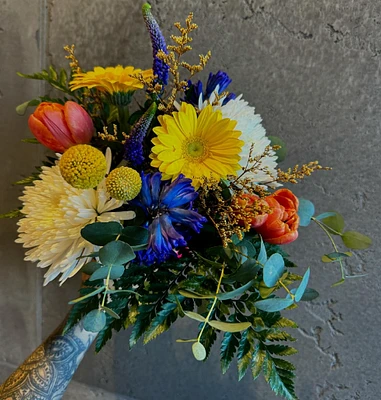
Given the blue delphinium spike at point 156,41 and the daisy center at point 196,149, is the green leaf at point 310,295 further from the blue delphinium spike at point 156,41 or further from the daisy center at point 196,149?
the blue delphinium spike at point 156,41

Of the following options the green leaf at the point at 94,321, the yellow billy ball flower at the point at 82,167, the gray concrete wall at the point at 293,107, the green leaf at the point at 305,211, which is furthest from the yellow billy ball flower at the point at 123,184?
the gray concrete wall at the point at 293,107

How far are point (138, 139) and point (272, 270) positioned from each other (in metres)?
0.22

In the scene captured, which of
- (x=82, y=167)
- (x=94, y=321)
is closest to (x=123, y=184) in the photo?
(x=82, y=167)

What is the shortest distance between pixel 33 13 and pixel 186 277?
0.61 metres

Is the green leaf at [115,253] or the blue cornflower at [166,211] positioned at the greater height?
the blue cornflower at [166,211]

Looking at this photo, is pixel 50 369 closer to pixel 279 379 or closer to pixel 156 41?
pixel 279 379

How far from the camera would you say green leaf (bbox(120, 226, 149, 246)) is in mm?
463

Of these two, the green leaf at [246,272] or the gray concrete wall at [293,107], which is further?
the gray concrete wall at [293,107]

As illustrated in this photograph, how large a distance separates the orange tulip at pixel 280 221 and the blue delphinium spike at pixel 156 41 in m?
0.21

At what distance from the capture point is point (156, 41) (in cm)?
52

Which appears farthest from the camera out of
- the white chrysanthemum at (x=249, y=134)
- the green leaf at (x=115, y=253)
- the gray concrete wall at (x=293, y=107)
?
the gray concrete wall at (x=293, y=107)

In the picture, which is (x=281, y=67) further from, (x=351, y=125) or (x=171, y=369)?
(x=171, y=369)

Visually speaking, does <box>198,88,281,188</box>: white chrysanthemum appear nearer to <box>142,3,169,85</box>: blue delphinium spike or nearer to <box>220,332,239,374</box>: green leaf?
<box>142,3,169,85</box>: blue delphinium spike

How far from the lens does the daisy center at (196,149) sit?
1.66 feet
